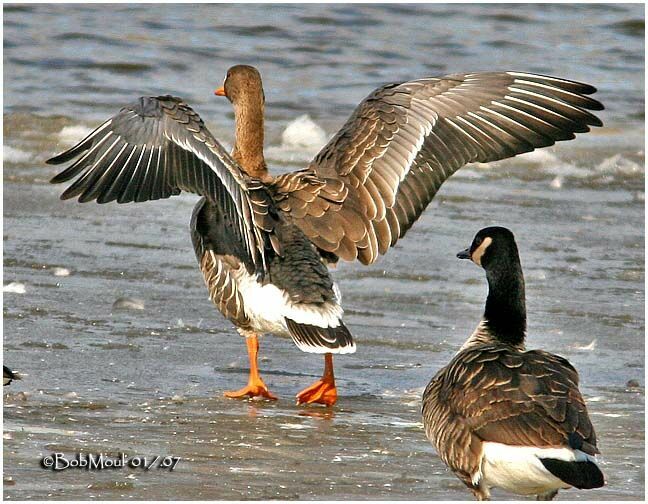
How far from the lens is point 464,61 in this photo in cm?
1570

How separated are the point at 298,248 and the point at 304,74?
30.6 ft

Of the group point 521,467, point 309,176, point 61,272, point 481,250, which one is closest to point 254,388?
point 309,176

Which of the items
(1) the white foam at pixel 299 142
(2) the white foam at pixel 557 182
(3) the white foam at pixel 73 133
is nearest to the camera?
(2) the white foam at pixel 557 182

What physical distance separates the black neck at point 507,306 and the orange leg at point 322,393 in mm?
1061

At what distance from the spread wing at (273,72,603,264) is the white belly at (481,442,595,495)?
1.99 m

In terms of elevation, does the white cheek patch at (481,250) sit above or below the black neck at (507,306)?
above

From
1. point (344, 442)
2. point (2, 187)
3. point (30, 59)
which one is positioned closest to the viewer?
point (344, 442)

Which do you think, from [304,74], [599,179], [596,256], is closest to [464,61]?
[304,74]

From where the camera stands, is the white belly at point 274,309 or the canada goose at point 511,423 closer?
the canada goose at point 511,423

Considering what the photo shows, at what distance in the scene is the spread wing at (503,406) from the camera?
4.28 m

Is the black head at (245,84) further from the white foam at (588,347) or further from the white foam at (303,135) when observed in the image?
the white foam at (303,135)

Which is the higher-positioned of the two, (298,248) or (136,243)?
(298,248)

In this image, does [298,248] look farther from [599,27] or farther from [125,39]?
[599,27]

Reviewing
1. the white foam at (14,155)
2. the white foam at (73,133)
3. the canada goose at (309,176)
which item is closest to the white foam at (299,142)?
the white foam at (73,133)
